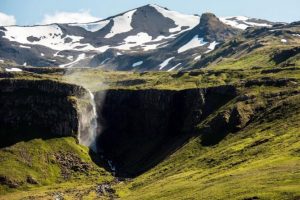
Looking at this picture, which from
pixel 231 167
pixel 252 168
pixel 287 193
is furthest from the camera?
pixel 231 167

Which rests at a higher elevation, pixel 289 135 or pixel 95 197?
pixel 289 135

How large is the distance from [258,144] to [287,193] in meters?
72.7

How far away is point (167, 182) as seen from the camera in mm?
182750

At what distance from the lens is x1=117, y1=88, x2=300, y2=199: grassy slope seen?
132875 millimetres

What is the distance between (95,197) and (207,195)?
5939cm

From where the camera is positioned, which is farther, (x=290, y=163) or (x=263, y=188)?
(x=290, y=163)

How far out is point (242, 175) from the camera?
513 feet

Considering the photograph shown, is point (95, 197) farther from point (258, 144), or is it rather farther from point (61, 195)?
point (258, 144)

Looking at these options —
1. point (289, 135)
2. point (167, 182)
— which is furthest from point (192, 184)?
point (289, 135)

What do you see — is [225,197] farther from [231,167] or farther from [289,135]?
[289,135]

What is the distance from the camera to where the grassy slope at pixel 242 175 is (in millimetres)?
132875

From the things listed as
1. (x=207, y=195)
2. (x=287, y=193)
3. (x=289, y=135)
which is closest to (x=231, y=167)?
(x=289, y=135)

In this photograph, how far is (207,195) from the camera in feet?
465

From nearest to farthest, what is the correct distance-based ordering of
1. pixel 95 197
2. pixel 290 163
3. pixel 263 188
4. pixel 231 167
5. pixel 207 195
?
pixel 263 188 < pixel 207 195 < pixel 290 163 < pixel 231 167 < pixel 95 197
